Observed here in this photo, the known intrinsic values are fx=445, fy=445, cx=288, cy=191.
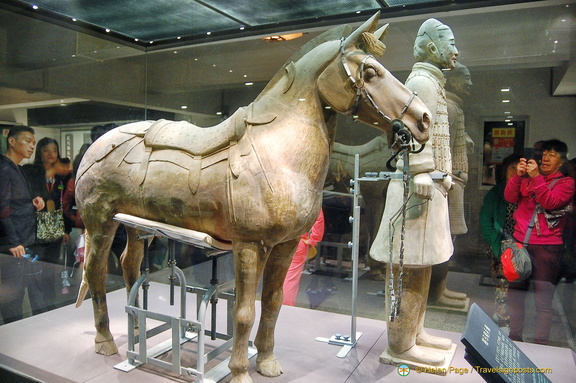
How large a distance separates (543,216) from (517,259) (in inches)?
13.9

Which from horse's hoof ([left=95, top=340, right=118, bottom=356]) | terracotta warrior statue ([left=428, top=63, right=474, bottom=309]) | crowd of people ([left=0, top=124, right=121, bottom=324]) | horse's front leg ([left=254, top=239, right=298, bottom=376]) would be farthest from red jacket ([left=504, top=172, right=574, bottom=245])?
crowd of people ([left=0, top=124, right=121, bottom=324])

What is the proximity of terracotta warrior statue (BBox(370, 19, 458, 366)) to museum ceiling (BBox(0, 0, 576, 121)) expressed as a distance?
0.71m

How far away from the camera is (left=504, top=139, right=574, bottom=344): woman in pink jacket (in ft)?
9.99

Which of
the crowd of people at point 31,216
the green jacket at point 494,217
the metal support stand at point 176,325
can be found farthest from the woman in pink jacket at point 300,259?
the crowd of people at point 31,216

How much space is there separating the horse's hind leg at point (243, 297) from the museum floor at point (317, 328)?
0.29 m

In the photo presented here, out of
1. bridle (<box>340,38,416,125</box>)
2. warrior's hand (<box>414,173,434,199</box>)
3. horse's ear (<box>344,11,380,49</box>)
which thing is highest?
horse's ear (<box>344,11,380,49</box>)

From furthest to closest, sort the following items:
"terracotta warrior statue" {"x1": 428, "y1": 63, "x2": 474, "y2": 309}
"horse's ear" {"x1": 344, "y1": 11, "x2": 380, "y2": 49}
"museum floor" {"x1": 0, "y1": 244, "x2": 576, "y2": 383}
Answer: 1. "terracotta warrior statue" {"x1": 428, "y1": 63, "x2": 474, "y2": 309}
2. "museum floor" {"x1": 0, "y1": 244, "x2": 576, "y2": 383}
3. "horse's ear" {"x1": 344, "y1": 11, "x2": 380, "y2": 49}

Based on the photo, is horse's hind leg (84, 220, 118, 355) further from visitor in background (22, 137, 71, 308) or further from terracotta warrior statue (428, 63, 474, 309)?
terracotta warrior statue (428, 63, 474, 309)

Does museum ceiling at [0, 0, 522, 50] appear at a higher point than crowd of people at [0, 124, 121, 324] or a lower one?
higher

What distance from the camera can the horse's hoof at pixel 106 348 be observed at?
8.78 feet

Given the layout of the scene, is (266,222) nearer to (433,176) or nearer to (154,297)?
(433,176)

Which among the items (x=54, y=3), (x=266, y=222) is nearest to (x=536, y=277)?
(x=266, y=222)

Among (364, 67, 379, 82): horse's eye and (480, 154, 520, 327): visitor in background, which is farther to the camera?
(480, 154, 520, 327): visitor in background

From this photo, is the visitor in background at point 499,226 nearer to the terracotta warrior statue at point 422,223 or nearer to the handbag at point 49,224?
the terracotta warrior statue at point 422,223
